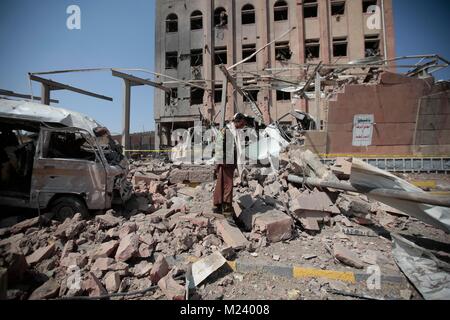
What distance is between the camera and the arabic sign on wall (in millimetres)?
7711

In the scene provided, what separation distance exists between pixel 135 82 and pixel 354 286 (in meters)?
10.2

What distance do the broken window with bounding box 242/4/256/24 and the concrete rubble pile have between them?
826 inches

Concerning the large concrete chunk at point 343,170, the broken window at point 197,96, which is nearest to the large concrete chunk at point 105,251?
the large concrete chunk at point 343,170

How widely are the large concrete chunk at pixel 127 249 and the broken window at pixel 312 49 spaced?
850 inches

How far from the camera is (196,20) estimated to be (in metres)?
21.5

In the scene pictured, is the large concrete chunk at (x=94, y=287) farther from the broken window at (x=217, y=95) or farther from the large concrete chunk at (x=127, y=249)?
the broken window at (x=217, y=95)

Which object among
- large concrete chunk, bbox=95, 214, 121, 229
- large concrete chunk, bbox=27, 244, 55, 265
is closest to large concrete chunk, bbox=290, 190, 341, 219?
large concrete chunk, bbox=95, 214, 121, 229

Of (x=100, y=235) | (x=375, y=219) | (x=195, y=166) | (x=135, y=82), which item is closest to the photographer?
(x=100, y=235)

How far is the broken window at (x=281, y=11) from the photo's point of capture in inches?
791

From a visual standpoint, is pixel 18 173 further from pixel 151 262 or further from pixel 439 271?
pixel 439 271

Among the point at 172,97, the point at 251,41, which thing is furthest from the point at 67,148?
the point at 251,41

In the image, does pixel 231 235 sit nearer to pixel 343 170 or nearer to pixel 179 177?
pixel 343 170
